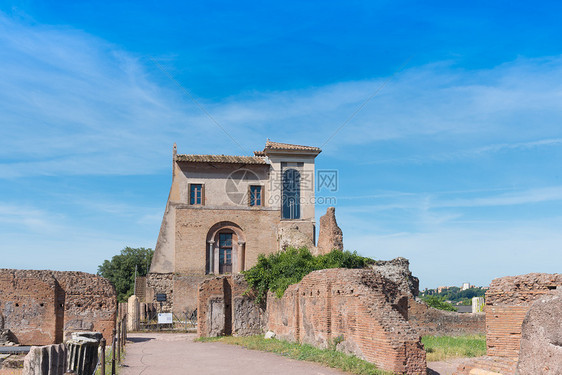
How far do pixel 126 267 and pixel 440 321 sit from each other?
123ft

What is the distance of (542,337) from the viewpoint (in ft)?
15.2

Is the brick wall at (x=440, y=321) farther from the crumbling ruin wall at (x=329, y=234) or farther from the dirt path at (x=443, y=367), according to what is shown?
the dirt path at (x=443, y=367)

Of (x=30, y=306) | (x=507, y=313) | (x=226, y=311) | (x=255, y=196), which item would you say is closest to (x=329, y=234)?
(x=226, y=311)

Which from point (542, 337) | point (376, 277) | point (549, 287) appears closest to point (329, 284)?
point (376, 277)

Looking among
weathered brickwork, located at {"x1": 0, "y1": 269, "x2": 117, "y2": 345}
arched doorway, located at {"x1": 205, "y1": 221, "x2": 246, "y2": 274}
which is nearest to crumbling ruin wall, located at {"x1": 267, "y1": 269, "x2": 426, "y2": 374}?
weathered brickwork, located at {"x1": 0, "y1": 269, "x2": 117, "y2": 345}

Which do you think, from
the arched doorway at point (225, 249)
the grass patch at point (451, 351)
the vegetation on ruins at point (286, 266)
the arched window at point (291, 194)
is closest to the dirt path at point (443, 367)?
the grass patch at point (451, 351)

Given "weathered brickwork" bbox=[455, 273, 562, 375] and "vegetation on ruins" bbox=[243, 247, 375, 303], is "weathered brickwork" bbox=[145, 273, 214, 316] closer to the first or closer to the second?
"vegetation on ruins" bbox=[243, 247, 375, 303]

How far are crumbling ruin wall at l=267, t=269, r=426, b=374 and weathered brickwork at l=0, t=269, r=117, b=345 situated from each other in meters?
6.49

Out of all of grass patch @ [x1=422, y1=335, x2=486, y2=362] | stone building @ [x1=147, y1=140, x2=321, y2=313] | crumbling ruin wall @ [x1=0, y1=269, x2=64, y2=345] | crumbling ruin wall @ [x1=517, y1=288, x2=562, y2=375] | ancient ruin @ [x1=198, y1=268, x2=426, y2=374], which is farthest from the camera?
stone building @ [x1=147, y1=140, x2=321, y2=313]

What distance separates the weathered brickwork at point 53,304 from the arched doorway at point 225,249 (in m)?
12.2

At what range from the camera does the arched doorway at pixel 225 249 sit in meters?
31.6

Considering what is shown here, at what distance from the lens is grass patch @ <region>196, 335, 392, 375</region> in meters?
11.7

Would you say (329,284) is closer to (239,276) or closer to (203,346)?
(203,346)

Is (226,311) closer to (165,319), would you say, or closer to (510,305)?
(165,319)
